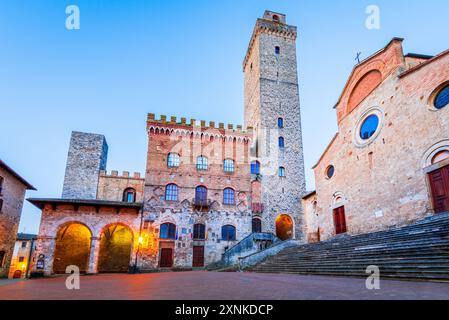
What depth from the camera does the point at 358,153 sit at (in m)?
16.6

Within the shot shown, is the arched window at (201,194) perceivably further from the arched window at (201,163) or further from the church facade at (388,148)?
the church facade at (388,148)

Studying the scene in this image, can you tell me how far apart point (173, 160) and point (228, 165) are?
490cm

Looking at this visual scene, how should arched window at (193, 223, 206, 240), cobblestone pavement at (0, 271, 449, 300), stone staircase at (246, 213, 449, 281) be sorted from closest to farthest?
1. cobblestone pavement at (0, 271, 449, 300)
2. stone staircase at (246, 213, 449, 281)
3. arched window at (193, 223, 206, 240)

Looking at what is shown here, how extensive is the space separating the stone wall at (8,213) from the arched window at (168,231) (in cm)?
1066

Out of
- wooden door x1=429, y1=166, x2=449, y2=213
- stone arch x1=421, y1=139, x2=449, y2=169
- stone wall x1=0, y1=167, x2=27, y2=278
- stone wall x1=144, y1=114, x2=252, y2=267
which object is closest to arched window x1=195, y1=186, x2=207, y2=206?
stone wall x1=144, y1=114, x2=252, y2=267

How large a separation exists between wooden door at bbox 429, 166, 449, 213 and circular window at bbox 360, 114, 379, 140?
4.69 m

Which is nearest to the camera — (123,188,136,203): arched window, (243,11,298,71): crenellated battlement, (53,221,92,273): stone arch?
(53,221,92,273): stone arch

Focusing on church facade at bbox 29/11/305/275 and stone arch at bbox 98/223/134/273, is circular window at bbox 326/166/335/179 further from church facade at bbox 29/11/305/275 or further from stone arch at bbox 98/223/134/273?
stone arch at bbox 98/223/134/273

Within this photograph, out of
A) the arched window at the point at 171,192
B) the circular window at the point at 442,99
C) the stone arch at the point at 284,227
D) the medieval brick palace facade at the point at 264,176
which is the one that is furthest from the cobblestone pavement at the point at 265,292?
the stone arch at the point at 284,227

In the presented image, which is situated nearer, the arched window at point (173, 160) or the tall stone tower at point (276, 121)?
the arched window at point (173, 160)

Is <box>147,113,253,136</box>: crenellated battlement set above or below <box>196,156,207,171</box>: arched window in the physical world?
above

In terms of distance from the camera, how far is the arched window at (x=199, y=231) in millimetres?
21688

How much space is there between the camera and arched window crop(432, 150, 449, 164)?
36.4ft

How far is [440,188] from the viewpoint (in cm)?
1129
